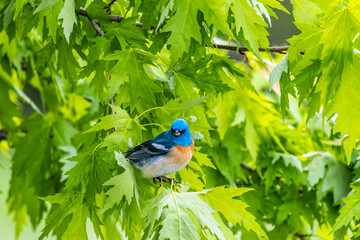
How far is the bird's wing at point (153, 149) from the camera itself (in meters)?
0.73

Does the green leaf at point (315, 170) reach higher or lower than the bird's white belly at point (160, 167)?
lower

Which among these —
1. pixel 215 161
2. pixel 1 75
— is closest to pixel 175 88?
pixel 215 161

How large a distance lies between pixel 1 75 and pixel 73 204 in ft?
3.96

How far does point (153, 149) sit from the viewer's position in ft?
2.41

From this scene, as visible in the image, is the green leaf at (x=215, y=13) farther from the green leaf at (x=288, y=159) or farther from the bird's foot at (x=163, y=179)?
the green leaf at (x=288, y=159)

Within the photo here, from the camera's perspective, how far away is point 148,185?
81 centimetres

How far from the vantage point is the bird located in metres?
0.72

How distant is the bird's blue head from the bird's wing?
0.04ft

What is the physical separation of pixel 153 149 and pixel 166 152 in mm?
23

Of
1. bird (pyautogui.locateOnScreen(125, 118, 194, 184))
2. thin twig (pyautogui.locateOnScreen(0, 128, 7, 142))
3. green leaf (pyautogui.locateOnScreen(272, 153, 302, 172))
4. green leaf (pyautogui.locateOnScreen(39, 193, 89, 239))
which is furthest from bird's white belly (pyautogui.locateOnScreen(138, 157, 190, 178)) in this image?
thin twig (pyautogui.locateOnScreen(0, 128, 7, 142))

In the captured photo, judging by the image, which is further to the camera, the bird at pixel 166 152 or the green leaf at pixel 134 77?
the green leaf at pixel 134 77

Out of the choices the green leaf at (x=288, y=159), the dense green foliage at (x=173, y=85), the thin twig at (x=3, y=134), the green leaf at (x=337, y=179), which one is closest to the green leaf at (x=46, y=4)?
the dense green foliage at (x=173, y=85)

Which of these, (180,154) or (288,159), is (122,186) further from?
(288,159)

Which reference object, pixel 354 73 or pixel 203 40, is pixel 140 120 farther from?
pixel 354 73
